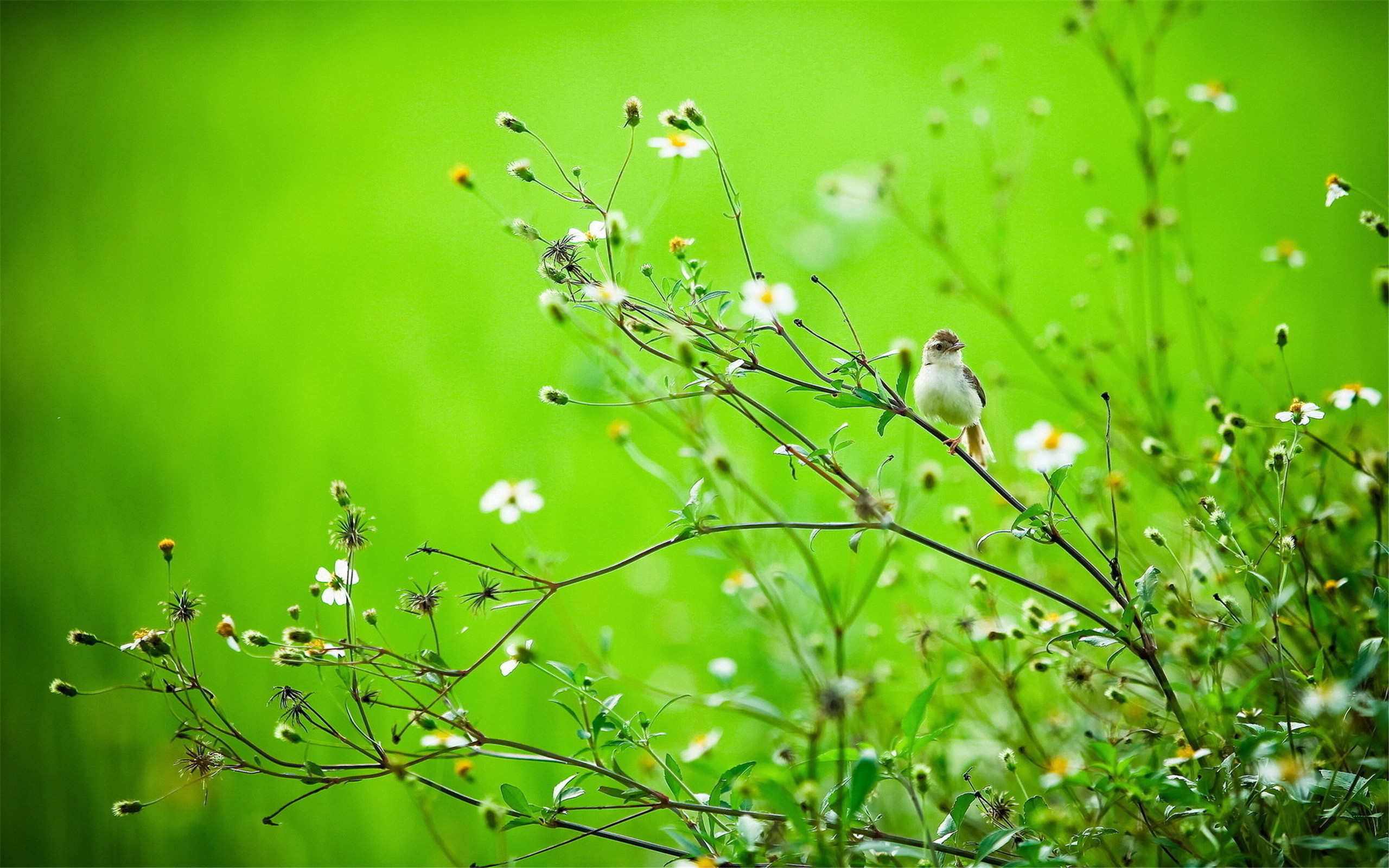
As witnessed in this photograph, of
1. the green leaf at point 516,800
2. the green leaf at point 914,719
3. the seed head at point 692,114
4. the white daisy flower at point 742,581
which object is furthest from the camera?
the white daisy flower at point 742,581

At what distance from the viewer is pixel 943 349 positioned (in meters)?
1.51

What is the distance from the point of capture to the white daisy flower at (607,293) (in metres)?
0.87

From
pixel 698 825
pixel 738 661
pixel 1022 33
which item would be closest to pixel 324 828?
pixel 738 661

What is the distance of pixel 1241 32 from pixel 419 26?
3347 millimetres

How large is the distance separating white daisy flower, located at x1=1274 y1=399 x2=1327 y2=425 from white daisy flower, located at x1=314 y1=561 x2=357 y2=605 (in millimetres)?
1128

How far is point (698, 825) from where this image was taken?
1.06m

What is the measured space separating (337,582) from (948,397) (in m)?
0.92

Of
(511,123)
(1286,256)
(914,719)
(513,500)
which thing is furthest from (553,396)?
(1286,256)

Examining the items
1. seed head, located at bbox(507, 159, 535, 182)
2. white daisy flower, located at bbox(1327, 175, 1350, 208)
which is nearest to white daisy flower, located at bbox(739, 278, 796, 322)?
seed head, located at bbox(507, 159, 535, 182)

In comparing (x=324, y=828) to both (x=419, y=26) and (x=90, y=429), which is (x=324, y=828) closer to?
(x=90, y=429)

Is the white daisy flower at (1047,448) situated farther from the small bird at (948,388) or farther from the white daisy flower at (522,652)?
the white daisy flower at (522,652)

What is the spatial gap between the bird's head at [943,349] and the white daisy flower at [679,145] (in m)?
0.56

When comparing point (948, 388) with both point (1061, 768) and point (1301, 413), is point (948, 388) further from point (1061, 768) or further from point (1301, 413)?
point (1061, 768)

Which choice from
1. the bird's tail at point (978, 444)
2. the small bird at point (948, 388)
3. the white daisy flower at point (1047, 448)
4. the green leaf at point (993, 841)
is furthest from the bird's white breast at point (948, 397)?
the green leaf at point (993, 841)
